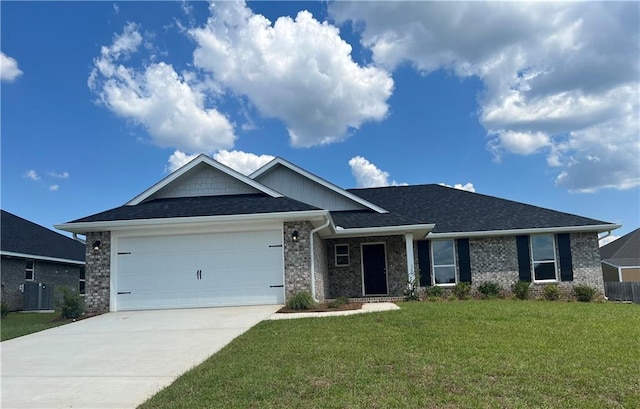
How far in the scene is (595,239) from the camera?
1781cm

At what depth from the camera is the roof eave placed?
44.2ft

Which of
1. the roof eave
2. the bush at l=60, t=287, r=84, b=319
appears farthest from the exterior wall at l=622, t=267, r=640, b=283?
the bush at l=60, t=287, r=84, b=319

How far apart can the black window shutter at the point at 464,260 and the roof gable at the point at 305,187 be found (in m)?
3.45

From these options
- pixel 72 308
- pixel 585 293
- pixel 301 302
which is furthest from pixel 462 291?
pixel 72 308

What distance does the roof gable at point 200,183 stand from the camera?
15953mm

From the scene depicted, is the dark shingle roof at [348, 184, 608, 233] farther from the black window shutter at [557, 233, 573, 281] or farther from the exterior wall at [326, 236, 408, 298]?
the exterior wall at [326, 236, 408, 298]

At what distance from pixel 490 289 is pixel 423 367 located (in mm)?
12359

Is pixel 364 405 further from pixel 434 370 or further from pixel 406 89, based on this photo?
pixel 406 89

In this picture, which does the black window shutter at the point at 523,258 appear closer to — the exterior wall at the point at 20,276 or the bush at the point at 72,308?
the bush at the point at 72,308

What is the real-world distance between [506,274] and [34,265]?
19576mm

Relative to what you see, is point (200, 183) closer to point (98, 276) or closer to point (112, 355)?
point (98, 276)

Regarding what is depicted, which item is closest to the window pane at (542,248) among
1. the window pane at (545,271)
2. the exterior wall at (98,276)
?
the window pane at (545,271)

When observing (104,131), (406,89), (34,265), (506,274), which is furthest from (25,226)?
(506,274)

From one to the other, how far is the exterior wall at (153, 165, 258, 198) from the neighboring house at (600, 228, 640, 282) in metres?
25.8
